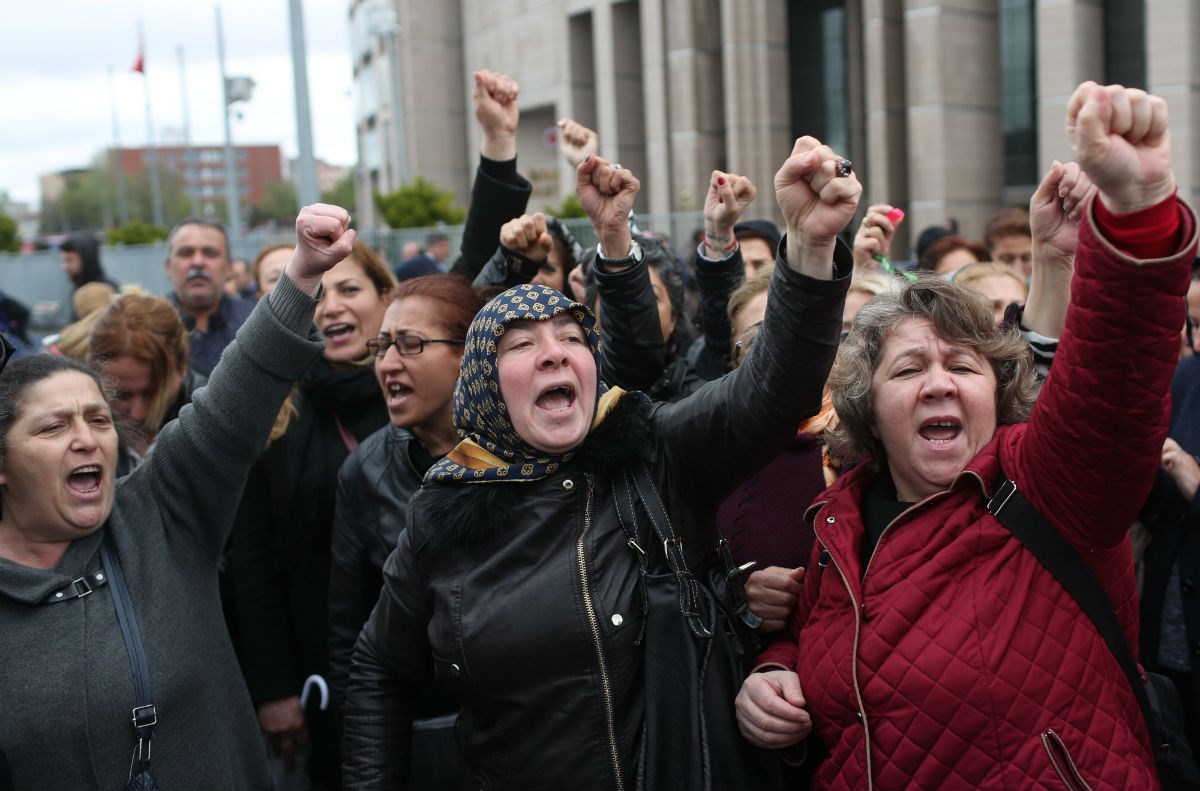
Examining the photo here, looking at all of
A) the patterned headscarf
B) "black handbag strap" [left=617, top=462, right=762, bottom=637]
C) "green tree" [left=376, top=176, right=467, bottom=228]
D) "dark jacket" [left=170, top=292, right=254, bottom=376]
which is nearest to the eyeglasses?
the patterned headscarf

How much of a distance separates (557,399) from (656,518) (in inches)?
14.5

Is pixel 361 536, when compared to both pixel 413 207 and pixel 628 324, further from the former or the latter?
pixel 413 207

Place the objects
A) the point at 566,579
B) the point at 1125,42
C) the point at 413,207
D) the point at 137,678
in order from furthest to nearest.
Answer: the point at 413,207
the point at 1125,42
the point at 137,678
the point at 566,579

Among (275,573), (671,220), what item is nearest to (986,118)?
(671,220)

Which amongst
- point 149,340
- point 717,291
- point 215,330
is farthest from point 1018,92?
point 149,340

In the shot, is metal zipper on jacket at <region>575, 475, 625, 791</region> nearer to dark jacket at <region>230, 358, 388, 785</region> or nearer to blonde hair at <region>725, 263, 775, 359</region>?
blonde hair at <region>725, 263, 775, 359</region>

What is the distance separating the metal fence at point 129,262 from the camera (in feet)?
63.1

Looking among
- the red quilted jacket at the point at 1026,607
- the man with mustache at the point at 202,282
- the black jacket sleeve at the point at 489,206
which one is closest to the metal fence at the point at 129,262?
the man with mustache at the point at 202,282

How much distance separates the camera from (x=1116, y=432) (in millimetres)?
2111

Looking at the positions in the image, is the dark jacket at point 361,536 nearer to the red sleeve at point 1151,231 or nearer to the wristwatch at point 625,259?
the wristwatch at point 625,259

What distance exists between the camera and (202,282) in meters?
6.48

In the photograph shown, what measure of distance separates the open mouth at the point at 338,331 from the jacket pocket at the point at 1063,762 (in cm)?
299

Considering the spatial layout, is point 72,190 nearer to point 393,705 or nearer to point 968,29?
point 968,29

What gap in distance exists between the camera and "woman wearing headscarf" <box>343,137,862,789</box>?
247cm
